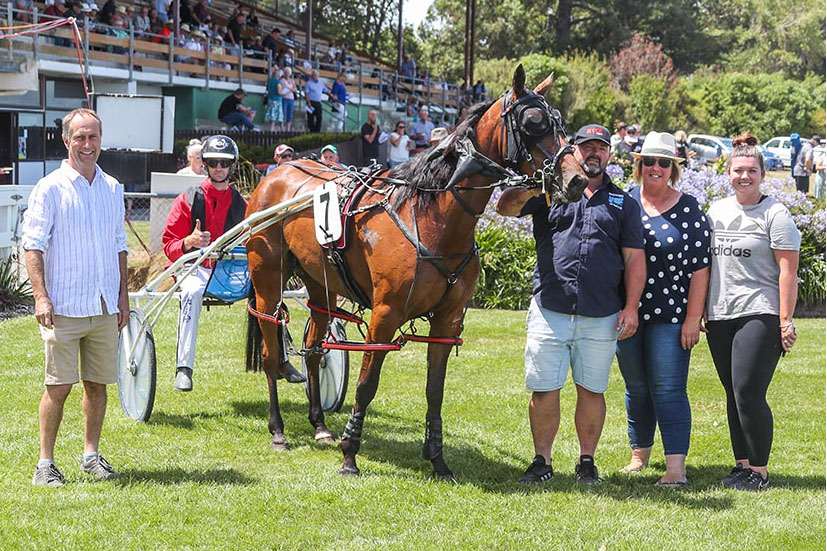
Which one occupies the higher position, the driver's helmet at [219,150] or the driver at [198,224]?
the driver's helmet at [219,150]

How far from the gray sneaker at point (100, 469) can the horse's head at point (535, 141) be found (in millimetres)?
2909

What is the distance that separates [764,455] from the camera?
607 cm

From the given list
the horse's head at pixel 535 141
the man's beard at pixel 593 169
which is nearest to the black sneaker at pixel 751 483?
the man's beard at pixel 593 169

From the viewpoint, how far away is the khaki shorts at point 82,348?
557 centimetres

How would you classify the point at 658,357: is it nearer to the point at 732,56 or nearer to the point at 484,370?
the point at 484,370

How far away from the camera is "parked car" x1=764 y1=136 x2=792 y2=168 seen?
43938 mm

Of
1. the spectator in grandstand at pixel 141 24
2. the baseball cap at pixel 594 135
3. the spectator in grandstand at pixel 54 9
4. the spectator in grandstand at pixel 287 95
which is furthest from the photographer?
the spectator in grandstand at pixel 287 95

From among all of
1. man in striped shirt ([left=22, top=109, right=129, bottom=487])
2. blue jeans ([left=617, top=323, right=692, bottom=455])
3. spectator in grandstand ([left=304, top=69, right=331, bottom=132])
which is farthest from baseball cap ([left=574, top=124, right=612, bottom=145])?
spectator in grandstand ([left=304, top=69, right=331, bottom=132])

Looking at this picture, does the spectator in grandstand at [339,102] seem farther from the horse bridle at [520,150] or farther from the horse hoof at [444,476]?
the horse bridle at [520,150]

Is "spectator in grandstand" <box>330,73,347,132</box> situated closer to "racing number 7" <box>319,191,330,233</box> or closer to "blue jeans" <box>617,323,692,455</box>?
"racing number 7" <box>319,191,330,233</box>

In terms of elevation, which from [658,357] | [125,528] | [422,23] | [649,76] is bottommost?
[125,528]

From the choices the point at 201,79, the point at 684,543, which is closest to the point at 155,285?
the point at 684,543

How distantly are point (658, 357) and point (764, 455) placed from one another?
88cm

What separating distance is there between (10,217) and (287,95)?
14696 mm
